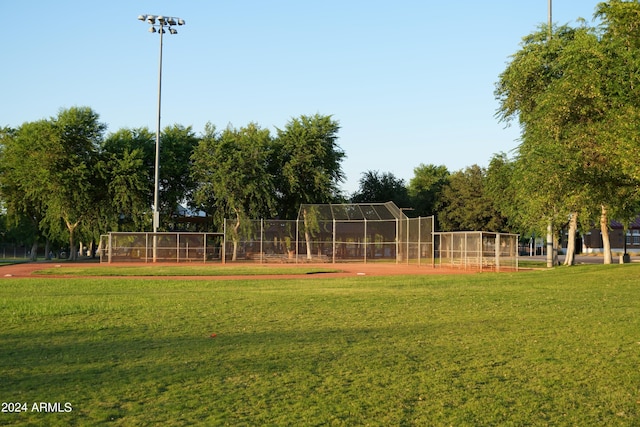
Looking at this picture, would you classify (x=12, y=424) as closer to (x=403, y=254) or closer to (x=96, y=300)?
(x=96, y=300)

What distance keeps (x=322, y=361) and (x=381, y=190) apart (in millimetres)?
63915

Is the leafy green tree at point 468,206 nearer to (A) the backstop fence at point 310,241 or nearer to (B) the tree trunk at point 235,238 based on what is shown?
(A) the backstop fence at point 310,241

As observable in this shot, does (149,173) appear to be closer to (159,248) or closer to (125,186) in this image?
(125,186)

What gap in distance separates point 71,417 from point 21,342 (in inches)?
196

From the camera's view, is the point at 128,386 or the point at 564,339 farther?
the point at 564,339

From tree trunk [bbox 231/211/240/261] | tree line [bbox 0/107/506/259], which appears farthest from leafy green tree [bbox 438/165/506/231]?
tree trunk [bbox 231/211/240/261]

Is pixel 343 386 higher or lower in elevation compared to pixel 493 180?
lower

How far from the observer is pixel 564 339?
37.4 ft

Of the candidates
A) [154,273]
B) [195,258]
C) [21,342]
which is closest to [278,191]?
[195,258]

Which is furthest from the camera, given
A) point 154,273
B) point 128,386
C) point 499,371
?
point 154,273

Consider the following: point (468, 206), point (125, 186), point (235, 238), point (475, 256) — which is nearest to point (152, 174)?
point (125, 186)

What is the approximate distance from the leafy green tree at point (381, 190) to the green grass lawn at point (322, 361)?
2122 inches

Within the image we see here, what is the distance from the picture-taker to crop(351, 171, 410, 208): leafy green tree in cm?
7231

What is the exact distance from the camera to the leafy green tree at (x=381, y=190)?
7231cm
